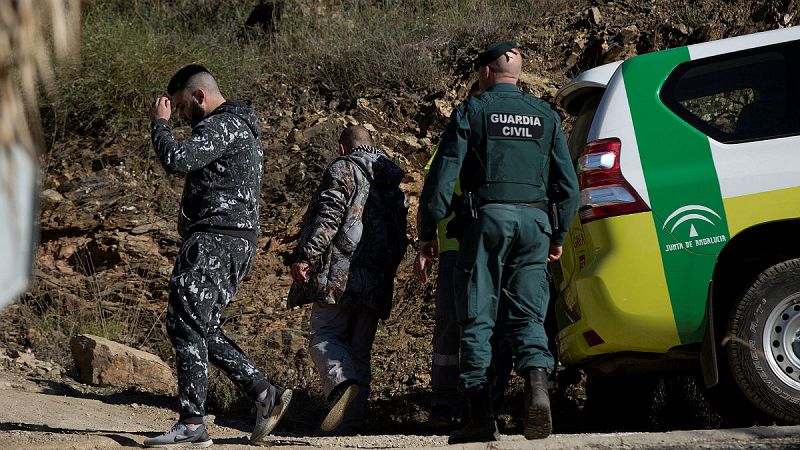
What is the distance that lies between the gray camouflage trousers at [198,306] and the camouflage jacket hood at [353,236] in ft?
3.07

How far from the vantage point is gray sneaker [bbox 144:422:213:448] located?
18.1 feet

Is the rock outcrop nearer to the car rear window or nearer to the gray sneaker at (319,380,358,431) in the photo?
the gray sneaker at (319,380,358,431)

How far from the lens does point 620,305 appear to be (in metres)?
5.53

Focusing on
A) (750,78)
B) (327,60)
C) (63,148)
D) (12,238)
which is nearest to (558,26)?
(327,60)

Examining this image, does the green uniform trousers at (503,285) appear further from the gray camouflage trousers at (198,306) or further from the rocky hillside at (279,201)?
the rocky hillside at (279,201)

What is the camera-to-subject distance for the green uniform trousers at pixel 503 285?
203 inches

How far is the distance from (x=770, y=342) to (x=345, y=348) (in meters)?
2.39

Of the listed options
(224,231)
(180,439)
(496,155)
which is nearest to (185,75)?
(224,231)

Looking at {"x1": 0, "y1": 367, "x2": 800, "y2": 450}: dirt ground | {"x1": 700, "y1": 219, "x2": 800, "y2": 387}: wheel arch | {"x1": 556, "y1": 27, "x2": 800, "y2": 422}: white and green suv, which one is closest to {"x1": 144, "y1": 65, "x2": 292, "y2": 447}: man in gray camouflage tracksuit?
{"x1": 0, "y1": 367, "x2": 800, "y2": 450}: dirt ground

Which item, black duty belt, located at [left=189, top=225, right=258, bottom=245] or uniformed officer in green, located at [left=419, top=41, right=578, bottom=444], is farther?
black duty belt, located at [left=189, top=225, right=258, bottom=245]

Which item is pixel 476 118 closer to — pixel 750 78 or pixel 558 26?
pixel 750 78

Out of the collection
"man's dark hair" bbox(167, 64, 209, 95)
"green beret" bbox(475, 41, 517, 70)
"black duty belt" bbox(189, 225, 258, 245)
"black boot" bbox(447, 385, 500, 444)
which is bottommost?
"black boot" bbox(447, 385, 500, 444)

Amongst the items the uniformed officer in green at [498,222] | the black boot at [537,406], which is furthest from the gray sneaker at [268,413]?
the black boot at [537,406]

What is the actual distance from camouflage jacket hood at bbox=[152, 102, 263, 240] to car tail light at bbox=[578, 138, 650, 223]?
5.51 ft
